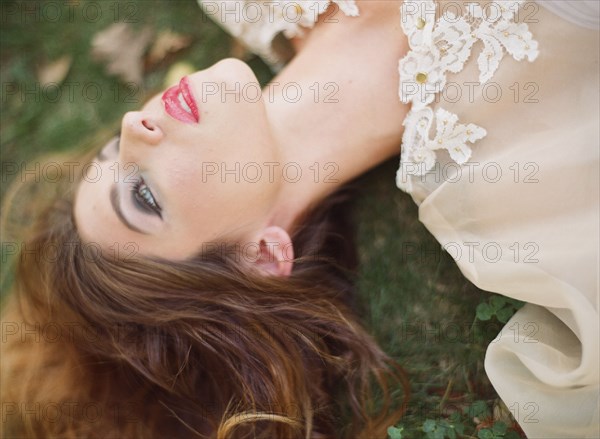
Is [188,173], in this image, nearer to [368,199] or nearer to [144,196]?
[144,196]

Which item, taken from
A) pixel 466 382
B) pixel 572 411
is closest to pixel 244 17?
pixel 466 382

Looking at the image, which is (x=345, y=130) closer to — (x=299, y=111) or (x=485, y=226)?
(x=299, y=111)

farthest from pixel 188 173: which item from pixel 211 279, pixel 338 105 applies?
pixel 338 105

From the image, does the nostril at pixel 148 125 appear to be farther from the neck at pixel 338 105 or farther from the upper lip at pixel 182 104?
the neck at pixel 338 105

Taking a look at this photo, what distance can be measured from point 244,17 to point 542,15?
4.30ft

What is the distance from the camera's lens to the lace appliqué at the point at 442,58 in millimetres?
2562

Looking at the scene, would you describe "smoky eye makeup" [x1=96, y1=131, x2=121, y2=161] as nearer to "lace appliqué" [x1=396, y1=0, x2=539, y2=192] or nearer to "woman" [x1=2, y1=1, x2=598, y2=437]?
"woman" [x1=2, y1=1, x2=598, y2=437]

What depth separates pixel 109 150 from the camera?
281 centimetres

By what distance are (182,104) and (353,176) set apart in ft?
2.80

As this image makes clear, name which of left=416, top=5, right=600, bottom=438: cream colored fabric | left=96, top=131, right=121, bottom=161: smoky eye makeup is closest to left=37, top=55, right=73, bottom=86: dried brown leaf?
left=96, top=131, right=121, bottom=161: smoky eye makeup

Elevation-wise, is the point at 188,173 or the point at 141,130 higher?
the point at 141,130

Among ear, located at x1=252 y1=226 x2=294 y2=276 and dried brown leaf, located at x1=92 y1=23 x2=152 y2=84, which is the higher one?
dried brown leaf, located at x1=92 y1=23 x2=152 y2=84

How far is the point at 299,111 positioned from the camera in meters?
2.80

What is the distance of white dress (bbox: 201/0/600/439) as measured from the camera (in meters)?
2.50
